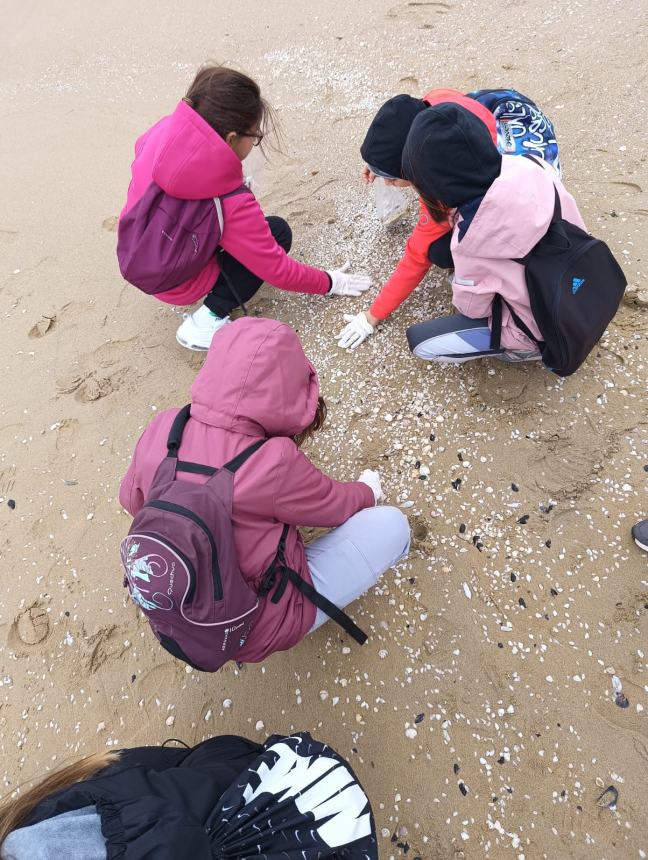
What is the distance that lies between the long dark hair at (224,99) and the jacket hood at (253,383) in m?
1.00

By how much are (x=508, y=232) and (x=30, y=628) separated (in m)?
2.45

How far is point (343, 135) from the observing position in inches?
137

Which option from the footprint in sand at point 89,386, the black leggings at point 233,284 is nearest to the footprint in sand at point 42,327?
the footprint in sand at point 89,386

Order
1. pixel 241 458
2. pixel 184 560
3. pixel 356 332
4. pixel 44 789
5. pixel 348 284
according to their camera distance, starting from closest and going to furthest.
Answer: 1. pixel 44 789
2. pixel 184 560
3. pixel 241 458
4. pixel 356 332
5. pixel 348 284

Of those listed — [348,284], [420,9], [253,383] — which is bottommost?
[348,284]

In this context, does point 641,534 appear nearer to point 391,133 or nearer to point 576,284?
point 576,284

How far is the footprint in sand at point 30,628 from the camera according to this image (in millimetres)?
2191

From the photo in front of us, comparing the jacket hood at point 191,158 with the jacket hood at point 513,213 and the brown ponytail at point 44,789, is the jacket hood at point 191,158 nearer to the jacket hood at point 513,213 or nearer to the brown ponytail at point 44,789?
the jacket hood at point 513,213

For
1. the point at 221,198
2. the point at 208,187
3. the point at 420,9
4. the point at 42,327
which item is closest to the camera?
the point at 208,187

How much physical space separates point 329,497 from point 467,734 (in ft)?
3.08

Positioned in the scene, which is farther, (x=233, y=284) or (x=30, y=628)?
(x=233, y=284)

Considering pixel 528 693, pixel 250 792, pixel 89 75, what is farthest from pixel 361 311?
pixel 89 75

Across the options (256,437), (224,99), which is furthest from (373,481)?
(224,99)

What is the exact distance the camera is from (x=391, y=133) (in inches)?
85.0
